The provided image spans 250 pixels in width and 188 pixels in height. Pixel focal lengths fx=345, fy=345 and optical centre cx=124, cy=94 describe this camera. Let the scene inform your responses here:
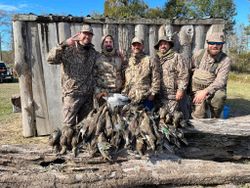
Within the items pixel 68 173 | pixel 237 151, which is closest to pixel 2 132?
pixel 68 173

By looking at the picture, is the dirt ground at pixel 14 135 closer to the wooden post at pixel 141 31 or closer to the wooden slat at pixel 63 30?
the wooden slat at pixel 63 30

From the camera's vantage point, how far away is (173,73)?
5.91m

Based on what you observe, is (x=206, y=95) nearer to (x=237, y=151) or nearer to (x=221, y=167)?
(x=237, y=151)

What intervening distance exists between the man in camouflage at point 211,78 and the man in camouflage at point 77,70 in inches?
75.5

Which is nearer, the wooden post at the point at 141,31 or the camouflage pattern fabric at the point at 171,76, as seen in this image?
the camouflage pattern fabric at the point at 171,76

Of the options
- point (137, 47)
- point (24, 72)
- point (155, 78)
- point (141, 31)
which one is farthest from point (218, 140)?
point (24, 72)

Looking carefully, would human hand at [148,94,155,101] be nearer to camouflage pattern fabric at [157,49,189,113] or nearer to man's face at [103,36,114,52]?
camouflage pattern fabric at [157,49,189,113]

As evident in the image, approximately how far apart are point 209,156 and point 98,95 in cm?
214

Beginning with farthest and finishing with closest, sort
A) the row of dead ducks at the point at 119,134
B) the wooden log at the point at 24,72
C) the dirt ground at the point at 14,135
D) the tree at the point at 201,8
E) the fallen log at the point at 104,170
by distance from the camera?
the tree at the point at 201,8 → the dirt ground at the point at 14,135 → the wooden log at the point at 24,72 → the row of dead ducks at the point at 119,134 → the fallen log at the point at 104,170

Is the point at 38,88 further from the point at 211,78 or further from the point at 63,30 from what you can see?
the point at 211,78

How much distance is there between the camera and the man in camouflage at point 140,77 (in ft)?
18.4

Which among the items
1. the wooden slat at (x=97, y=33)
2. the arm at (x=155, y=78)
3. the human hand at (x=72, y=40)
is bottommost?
the arm at (x=155, y=78)

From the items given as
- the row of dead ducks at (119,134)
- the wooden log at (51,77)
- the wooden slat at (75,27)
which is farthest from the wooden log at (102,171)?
the wooden slat at (75,27)

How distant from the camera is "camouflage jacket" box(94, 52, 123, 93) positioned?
561cm
